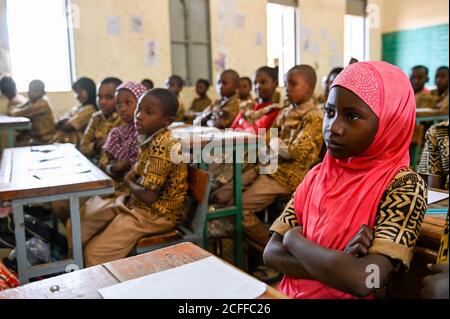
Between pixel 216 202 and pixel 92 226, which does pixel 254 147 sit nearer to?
pixel 216 202

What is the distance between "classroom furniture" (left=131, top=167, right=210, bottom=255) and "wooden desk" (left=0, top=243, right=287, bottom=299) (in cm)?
99

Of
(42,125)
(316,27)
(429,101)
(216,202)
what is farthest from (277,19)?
(316,27)

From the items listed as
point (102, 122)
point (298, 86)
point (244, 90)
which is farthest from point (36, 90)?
point (298, 86)

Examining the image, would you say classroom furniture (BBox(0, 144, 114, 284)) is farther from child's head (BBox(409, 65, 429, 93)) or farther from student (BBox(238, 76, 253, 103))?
child's head (BBox(409, 65, 429, 93))

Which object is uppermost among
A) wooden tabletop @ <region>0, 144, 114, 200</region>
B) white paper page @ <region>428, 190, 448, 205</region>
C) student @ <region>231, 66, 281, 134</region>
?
student @ <region>231, 66, 281, 134</region>

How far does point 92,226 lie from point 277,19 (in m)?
1.69

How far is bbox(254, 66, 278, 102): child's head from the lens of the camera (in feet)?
11.3

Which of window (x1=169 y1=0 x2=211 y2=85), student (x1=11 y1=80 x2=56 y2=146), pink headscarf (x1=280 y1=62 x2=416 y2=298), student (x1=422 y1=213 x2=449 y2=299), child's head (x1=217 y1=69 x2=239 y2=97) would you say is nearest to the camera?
student (x1=422 y1=213 x2=449 y2=299)

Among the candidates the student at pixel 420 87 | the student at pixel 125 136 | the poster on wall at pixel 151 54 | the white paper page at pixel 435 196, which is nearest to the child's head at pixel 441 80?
the student at pixel 420 87

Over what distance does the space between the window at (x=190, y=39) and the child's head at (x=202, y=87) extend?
23 centimetres

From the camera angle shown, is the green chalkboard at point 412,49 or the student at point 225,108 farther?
the green chalkboard at point 412,49

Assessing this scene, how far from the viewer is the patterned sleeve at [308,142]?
2.45 metres

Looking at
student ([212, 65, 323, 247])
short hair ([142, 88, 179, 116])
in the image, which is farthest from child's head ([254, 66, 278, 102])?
short hair ([142, 88, 179, 116])

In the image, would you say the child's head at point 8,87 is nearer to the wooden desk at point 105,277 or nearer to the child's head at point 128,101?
the child's head at point 128,101
